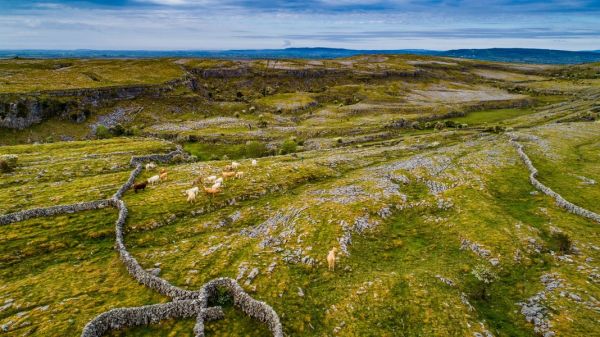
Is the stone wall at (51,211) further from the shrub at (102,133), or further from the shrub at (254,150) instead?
the shrub at (102,133)

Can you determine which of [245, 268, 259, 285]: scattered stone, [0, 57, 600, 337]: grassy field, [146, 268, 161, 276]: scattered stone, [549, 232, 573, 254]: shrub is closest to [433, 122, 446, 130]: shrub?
[0, 57, 600, 337]: grassy field

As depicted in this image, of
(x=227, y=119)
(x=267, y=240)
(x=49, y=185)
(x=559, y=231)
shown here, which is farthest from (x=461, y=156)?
(x=227, y=119)

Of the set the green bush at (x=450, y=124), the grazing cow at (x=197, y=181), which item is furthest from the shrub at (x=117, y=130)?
the green bush at (x=450, y=124)

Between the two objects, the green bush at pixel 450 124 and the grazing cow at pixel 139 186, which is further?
the green bush at pixel 450 124

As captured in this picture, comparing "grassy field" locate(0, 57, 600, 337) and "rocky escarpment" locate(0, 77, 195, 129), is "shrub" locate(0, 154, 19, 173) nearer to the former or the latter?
"grassy field" locate(0, 57, 600, 337)

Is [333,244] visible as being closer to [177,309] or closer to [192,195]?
[177,309]

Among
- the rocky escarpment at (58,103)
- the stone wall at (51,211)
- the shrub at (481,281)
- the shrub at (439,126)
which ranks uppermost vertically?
the rocky escarpment at (58,103)

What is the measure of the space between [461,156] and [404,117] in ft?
225

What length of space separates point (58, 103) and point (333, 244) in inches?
4719

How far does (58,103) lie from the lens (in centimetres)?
11750

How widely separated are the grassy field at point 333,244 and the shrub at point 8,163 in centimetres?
186

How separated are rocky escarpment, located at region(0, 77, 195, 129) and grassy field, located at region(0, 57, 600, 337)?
151 feet

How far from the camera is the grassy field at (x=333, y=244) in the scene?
2462cm

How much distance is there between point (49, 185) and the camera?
49094 millimetres
